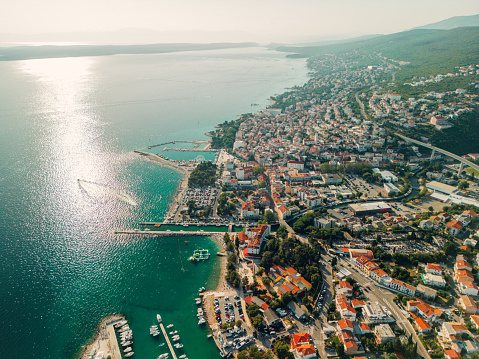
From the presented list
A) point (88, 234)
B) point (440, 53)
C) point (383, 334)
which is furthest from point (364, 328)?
point (440, 53)

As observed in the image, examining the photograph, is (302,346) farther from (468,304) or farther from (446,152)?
(446,152)

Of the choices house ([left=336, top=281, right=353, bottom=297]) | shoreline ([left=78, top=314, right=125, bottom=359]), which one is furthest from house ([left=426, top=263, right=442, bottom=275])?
shoreline ([left=78, top=314, right=125, bottom=359])

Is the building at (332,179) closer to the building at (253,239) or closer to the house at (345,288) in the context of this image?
the building at (253,239)

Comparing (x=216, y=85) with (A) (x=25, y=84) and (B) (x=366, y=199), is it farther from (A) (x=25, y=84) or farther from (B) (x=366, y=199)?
(B) (x=366, y=199)

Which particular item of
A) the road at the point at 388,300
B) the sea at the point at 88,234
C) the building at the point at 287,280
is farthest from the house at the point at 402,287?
the sea at the point at 88,234

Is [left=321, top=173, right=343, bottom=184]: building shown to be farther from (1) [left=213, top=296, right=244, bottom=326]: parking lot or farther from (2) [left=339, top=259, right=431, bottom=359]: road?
(1) [left=213, top=296, right=244, bottom=326]: parking lot
